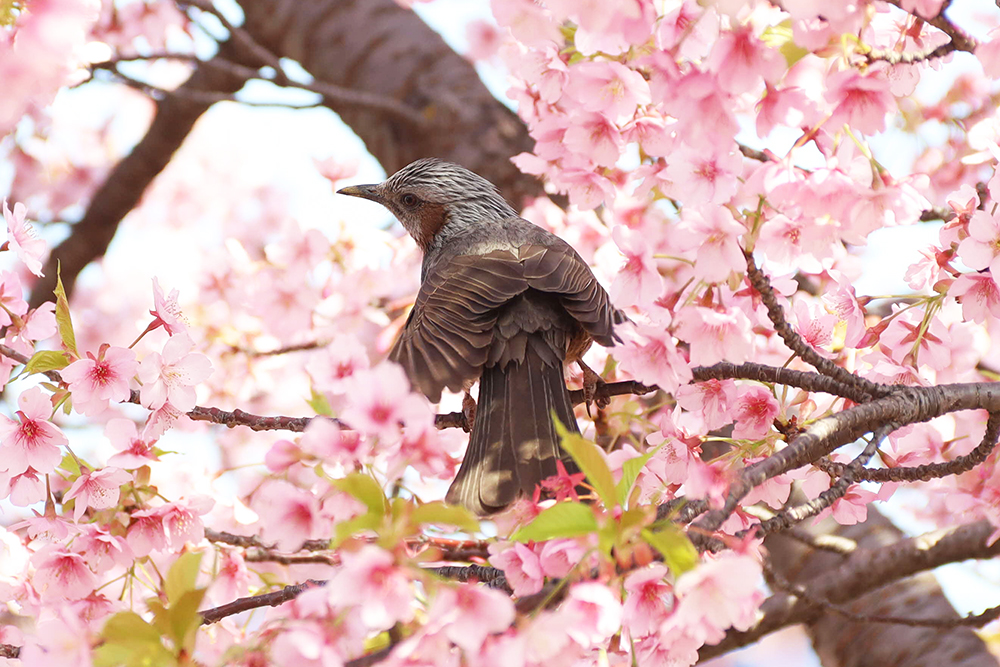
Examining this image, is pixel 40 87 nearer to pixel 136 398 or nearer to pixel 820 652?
pixel 136 398

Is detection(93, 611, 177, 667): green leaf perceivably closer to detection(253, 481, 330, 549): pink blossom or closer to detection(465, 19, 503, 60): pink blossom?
detection(253, 481, 330, 549): pink blossom

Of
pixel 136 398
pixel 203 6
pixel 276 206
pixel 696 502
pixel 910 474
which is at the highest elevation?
pixel 276 206

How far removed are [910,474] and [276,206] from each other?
6.99 m

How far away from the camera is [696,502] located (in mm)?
1393

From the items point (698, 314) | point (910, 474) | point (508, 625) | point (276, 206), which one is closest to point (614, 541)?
point (508, 625)

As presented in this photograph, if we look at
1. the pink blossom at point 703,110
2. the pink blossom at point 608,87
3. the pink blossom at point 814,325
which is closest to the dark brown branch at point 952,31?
the pink blossom at point 703,110

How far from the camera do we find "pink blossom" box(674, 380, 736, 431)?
6.24 feet

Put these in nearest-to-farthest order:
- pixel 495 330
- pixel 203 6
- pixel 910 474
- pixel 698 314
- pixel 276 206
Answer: pixel 698 314
pixel 910 474
pixel 495 330
pixel 203 6
pixel 276 206

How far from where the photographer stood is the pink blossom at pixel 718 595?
1145mm

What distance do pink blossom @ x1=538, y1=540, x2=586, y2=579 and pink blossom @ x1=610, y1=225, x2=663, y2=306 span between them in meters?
0.57

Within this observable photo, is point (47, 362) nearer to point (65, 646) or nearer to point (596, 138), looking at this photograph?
point (65, 646)

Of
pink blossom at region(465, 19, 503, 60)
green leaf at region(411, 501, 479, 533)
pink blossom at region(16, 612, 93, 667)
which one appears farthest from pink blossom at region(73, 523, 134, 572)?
pink blossom at region(465, 19, 503, 60)

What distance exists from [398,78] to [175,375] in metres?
3.16

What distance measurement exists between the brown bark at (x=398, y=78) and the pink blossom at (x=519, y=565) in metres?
2.82
